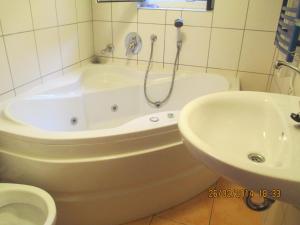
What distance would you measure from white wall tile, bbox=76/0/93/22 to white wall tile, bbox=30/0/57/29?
0.31 m

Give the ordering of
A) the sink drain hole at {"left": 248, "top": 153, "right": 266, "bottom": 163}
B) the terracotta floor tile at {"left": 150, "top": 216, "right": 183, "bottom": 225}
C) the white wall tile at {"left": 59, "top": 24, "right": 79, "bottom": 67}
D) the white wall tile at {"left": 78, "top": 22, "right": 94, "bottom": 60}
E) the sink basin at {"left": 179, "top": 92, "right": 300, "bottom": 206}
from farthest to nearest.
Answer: the white wall tile at {"left": 78, "top": 22, "right": 94, "bottom": 60}
the white wall tile at {"left": 59, "top": 24, "right": 79, "bottom": 67}
the terracotta floor tile at {"left": 150, "top": 216, "right": 183, "bottom": 225}
the sink drain hole at {"left": 248, "top": 153, "right": 266, "bottom": 163}
the sink basin at {"left": 179, "top": 92, "right": 300, "bottom": 206}

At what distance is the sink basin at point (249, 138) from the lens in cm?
53

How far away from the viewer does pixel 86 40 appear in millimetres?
2205

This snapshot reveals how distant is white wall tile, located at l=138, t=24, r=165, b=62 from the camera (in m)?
2.09

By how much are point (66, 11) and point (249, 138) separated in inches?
63.8

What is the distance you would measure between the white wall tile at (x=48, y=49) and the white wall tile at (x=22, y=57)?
0.18ft

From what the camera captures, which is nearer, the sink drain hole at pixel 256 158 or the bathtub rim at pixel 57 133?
the sink drain hole at pixel 256 158

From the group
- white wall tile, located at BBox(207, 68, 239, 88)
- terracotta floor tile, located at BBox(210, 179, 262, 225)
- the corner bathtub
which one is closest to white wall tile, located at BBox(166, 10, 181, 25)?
white wall tile, located at BBox(207, 68, 239, 88)

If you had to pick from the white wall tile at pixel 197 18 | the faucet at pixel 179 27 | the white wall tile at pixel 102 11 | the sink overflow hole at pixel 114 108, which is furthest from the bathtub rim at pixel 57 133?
the white wall tile at pixel 102 11

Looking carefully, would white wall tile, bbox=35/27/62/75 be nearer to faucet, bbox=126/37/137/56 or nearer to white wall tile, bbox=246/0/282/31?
faucet, bbox=126/37/137/56

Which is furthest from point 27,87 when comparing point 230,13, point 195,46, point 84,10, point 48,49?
point 230,13

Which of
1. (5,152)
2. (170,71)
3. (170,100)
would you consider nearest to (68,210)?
(5,152)

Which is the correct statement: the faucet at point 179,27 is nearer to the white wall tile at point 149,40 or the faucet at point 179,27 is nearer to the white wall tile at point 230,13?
the white wall tile at point 149,40

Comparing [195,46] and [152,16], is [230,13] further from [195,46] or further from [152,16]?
[152,16]
